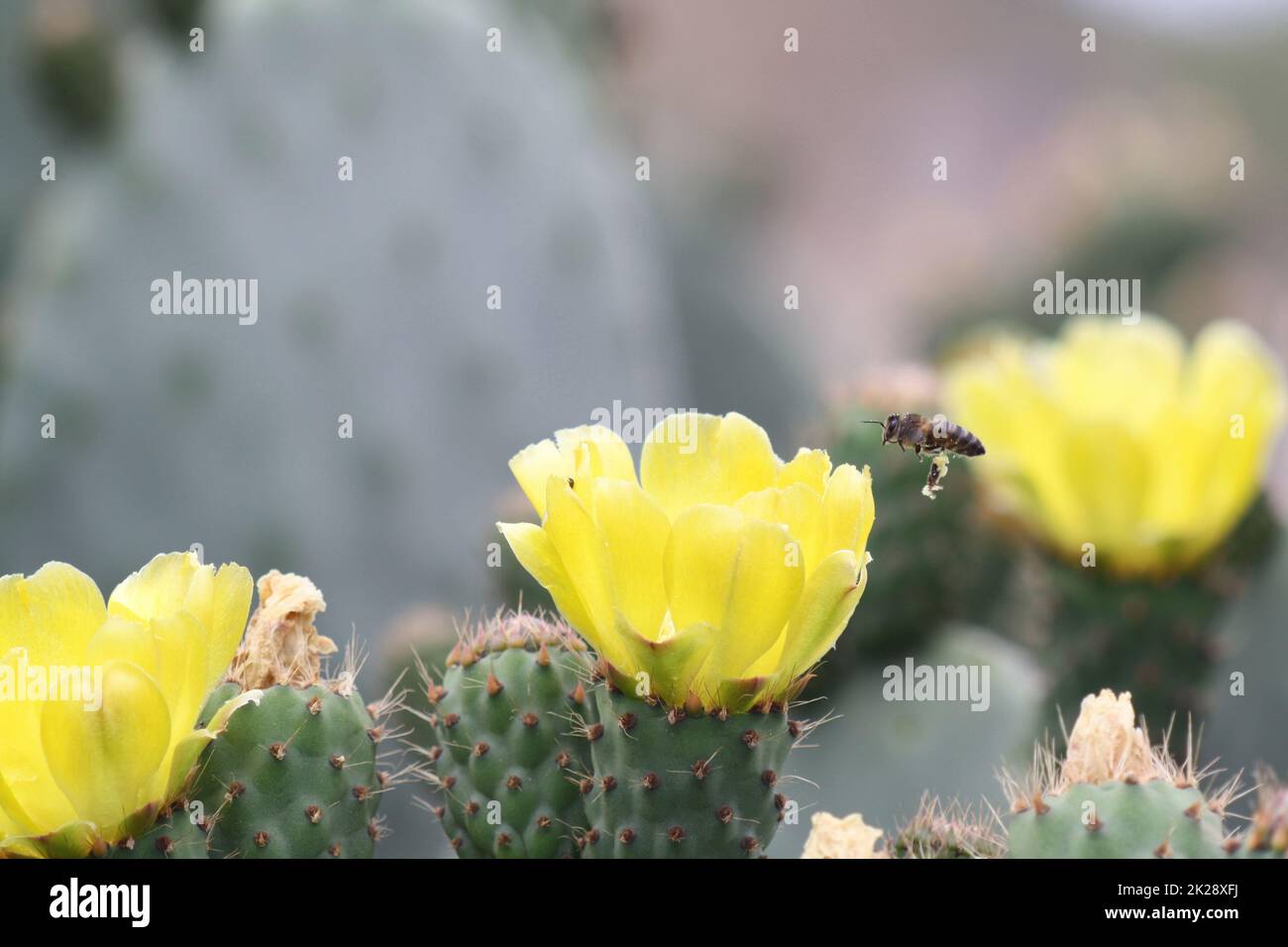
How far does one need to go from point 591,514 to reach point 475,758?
171 mm

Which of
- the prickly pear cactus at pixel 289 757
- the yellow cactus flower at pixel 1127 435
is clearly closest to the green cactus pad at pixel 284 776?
the prickly pear cactus at pixel 289 757

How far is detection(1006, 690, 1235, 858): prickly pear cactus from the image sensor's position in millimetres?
603

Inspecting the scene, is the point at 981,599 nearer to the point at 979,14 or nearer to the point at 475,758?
the point at 475,758

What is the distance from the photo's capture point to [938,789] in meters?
1.17

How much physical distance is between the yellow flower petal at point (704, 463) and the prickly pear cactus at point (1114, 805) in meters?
0.17

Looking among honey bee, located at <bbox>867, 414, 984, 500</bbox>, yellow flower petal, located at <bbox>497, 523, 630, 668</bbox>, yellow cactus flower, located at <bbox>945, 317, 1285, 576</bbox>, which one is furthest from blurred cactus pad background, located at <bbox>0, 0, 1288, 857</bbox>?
honey bee, located at <bbox>867, 414, 984, 500</bbox>

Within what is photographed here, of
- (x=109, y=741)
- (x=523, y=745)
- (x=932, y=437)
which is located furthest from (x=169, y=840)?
(x=932, y=437)

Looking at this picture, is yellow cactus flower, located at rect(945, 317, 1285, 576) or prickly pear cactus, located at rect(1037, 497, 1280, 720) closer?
yellow cactus flower, located at rect(945, 317, 1285, 576)

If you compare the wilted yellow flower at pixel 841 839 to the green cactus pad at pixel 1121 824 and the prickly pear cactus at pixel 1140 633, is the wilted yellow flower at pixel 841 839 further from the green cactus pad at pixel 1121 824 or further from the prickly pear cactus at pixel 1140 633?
the prickly pear cactus at pixel 1140 633

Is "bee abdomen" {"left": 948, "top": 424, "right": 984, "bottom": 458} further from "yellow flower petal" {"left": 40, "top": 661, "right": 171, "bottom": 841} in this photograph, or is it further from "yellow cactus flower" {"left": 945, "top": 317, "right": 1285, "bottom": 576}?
"yellow flower petal" {"left": 40, "top": 661, "right": 171, "bottom": 841}

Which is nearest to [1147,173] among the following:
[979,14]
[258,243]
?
[258,243]

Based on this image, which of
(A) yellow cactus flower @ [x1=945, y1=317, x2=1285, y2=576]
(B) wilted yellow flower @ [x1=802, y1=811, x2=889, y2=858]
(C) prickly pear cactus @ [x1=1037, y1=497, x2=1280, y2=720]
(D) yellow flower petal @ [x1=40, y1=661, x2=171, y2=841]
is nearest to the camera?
(D) yellow flower petal @ [x1=40, y1=661, x2=171, y2=841]

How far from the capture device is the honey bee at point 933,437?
851mm

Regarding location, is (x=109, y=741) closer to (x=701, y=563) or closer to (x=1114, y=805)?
(x=701, y=563)
